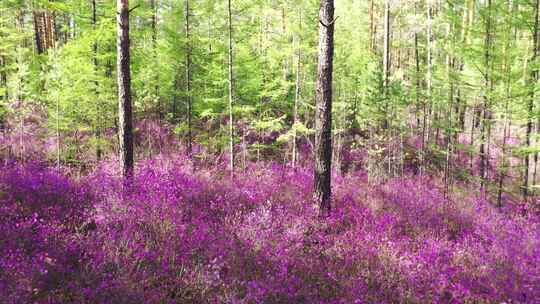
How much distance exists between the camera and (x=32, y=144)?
16188 mm

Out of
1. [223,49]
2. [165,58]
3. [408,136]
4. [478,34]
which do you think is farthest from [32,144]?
[408,136]

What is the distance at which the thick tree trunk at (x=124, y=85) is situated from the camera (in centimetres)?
800

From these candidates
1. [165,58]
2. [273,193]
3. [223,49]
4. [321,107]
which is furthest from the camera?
[165,58]

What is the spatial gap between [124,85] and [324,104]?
15.2ft

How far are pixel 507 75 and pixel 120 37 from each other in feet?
42.1

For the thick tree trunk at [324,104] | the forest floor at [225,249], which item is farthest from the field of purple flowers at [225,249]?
the thick tree trunk at [324,104]

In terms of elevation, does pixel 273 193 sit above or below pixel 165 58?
below

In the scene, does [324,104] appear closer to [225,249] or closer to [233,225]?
[233,225]

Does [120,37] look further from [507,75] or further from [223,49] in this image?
[507,75]

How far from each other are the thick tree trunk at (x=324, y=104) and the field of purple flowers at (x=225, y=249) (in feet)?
1.60

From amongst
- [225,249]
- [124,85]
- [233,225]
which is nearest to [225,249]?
[225,249]

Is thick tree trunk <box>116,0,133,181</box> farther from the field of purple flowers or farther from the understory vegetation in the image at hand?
the field of purple flowers

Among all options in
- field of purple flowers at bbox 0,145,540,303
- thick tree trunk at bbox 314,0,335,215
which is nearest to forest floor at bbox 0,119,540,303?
field of purple flowers at bbox 0,145,540,303

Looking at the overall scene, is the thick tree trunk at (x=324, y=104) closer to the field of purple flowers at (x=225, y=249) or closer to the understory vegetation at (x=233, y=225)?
the understory vegetation at (x=233, y=225)
